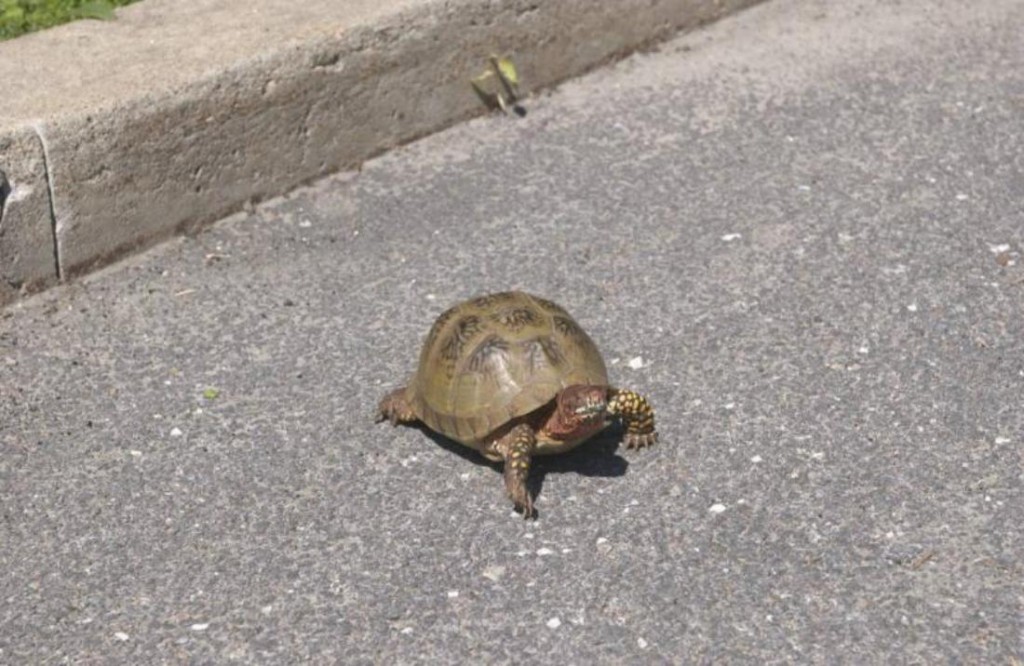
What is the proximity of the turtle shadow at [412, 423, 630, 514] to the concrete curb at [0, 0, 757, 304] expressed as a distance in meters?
1.63

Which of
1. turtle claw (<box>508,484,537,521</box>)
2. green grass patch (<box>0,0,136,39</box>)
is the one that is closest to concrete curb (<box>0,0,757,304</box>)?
green grass patch (<box>0,0,136,39</box>)

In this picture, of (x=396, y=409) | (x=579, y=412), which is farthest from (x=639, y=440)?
(x=396, y=409)

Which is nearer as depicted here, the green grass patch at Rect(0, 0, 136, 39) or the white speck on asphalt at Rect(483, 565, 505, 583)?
the white speck on asphalt at Rect(483, 565, 505, 583)

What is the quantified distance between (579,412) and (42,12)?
3.47m

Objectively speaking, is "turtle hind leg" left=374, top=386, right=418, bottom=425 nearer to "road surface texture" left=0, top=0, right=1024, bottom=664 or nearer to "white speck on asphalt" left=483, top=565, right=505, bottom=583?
"road surface texture" left=0, top=0, right=1024, bottom=664

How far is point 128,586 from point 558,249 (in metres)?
2.43

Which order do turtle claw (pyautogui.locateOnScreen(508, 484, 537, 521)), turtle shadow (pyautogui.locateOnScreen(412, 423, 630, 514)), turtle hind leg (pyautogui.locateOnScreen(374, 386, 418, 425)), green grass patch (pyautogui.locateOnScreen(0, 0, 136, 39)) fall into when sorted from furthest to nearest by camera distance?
green grass patch (pyautogui.locateOnScreen(0, 0, 136, 39)) < turtle hind leg (pyautogui.locateOnScreen(374, 386, 418, 425)) < turtle shadow (pyautogui.locateOnScreen(412, 423, 630, 514)) < turtle claw (pyautogui.locateOnScreen(508, 484, 537, 521))

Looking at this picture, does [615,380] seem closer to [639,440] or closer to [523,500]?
[639,440]

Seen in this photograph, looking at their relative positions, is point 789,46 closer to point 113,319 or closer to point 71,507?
point 113,319

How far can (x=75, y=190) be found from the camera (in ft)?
20.1

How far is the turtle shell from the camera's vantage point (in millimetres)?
5090

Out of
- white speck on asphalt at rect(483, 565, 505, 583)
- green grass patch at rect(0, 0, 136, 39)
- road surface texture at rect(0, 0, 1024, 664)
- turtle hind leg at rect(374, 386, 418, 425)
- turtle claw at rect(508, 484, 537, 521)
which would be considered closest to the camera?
road surface texture at rect(0, 0, 1024, 664)

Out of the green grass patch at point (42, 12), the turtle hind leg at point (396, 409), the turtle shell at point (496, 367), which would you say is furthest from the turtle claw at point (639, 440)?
the green grass patch at point (42, 12)

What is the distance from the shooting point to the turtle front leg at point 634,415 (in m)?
5.18
